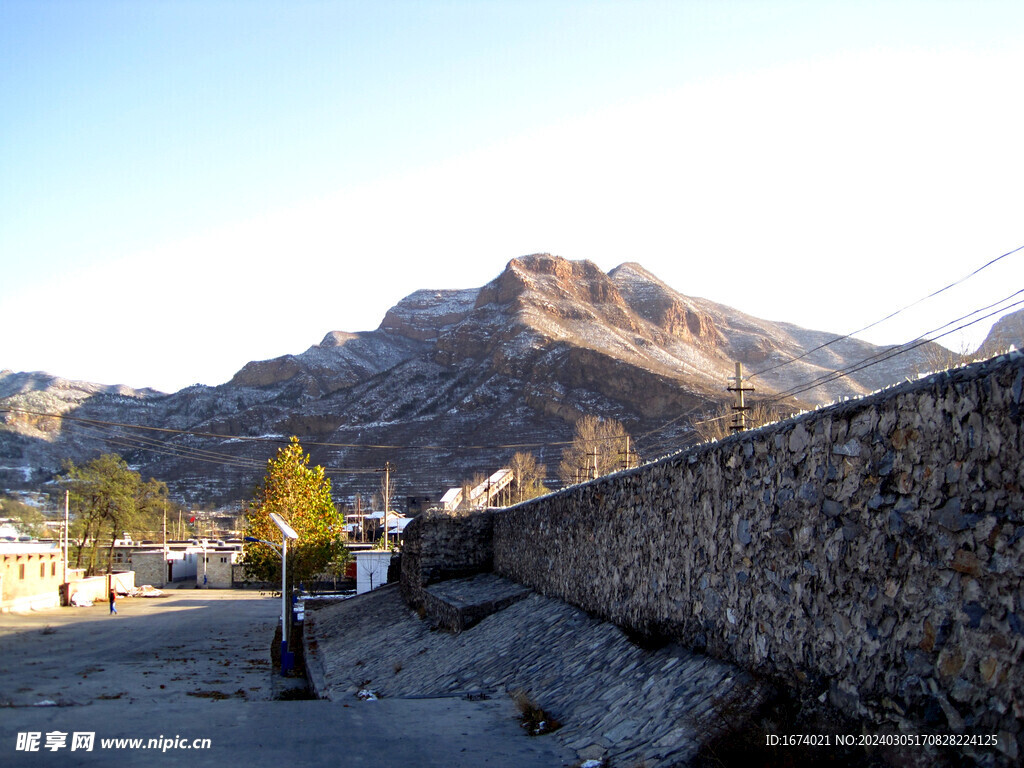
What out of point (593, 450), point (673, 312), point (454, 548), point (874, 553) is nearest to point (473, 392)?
point (593, 450)

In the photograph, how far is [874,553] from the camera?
4.03 m

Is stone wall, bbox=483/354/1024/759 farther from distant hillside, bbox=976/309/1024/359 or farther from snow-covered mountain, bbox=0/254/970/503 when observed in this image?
snow-covered mountain, bbox=0/254/970/503

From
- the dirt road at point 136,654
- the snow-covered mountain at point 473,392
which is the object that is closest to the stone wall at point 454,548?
the dirt road at point 136,654

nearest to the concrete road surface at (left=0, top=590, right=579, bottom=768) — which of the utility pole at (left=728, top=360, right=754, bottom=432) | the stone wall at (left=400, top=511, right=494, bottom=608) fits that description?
the stone wall at (left=400, top=511, right=494, bottom=608)

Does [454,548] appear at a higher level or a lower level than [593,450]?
lower

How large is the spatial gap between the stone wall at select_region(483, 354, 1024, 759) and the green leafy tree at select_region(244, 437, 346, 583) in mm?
20654

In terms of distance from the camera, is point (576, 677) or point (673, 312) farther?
point (673, 312)

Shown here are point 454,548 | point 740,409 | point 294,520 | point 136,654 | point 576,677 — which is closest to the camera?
point 576,677

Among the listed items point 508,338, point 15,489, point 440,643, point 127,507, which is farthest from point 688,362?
point 440,643

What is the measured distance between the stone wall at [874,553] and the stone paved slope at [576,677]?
319 millimetres

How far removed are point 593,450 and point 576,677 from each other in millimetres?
50992

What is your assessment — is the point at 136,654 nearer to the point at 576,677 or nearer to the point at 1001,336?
the point at 576,677

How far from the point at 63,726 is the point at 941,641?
607 cm

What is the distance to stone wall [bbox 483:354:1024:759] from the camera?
3.26 metres
